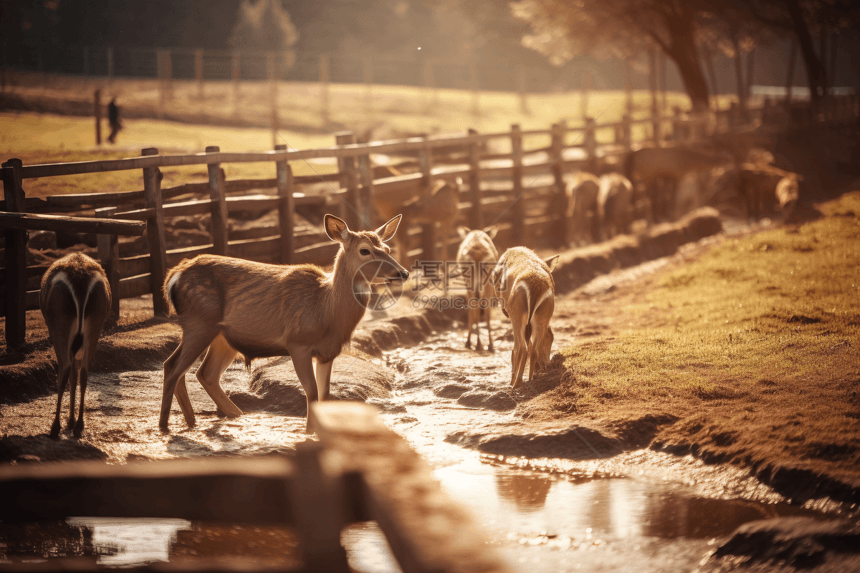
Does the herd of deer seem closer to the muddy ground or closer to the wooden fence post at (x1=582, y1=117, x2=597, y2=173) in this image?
the muddy ground

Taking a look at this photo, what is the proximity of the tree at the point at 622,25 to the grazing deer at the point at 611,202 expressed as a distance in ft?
42.4

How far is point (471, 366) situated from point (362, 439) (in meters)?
6.04

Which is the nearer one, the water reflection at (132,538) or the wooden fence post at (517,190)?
the water reflection at (132,538)

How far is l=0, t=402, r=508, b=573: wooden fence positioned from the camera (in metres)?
2.29

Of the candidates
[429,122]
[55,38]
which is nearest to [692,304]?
[429,122]

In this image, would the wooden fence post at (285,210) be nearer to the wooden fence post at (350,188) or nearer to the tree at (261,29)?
the wooden fence post at (350,188)

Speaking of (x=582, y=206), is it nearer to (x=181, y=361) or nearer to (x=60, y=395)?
(x=181, y=361)

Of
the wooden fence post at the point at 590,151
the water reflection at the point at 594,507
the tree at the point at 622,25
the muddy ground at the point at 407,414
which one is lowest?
the water reflection at the point at 594,507

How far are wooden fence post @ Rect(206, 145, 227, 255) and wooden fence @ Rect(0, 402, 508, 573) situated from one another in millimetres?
7412

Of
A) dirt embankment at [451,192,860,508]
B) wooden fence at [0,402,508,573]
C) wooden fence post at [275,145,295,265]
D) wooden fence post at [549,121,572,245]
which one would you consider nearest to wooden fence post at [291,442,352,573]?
wooden fence at [0,402,508,573]

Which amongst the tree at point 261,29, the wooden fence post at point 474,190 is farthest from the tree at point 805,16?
the tree at point 261,29

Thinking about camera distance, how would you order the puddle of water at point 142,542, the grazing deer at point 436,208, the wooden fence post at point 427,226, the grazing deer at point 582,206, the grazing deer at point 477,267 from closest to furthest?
the puddle of water at point 142,542
the grazing deer at point 477,267
the grazing deer at point 436,208
the wooden fence post at point 427,226
the grazing deer at point 582,206

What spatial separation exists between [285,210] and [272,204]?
0.19m

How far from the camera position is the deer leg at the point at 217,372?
23.1 ft
